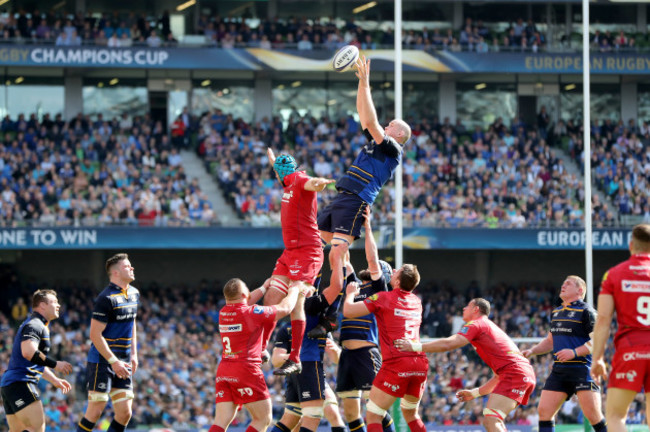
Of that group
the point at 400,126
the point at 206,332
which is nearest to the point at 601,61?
the point at 206,332

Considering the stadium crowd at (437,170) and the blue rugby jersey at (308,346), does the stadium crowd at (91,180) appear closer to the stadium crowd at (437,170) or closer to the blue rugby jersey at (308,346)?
the stadium crowd at (437,170)

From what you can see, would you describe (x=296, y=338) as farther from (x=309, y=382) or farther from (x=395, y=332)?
(x=395, y=332)

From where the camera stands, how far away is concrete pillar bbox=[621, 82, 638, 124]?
112 ft

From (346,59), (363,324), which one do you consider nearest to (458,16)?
(346,59)

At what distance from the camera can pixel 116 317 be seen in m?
11.9

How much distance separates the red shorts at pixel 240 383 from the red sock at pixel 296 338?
1.35ft

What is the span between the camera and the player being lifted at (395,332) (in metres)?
11.3

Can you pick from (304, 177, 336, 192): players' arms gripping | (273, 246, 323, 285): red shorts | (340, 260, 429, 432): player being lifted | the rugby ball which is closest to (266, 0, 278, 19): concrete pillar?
the rugby ball

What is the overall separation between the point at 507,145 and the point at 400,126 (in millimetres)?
19684

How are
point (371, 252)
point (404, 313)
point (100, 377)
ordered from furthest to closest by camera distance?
point (100, 377) < point (371, 252) < point (404, 313)

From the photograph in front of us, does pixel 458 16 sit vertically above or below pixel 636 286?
above

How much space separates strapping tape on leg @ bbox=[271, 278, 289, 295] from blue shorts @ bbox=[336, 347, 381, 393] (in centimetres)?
143

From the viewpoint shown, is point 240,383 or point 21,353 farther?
point 21,353

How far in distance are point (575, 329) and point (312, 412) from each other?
11.9ft
